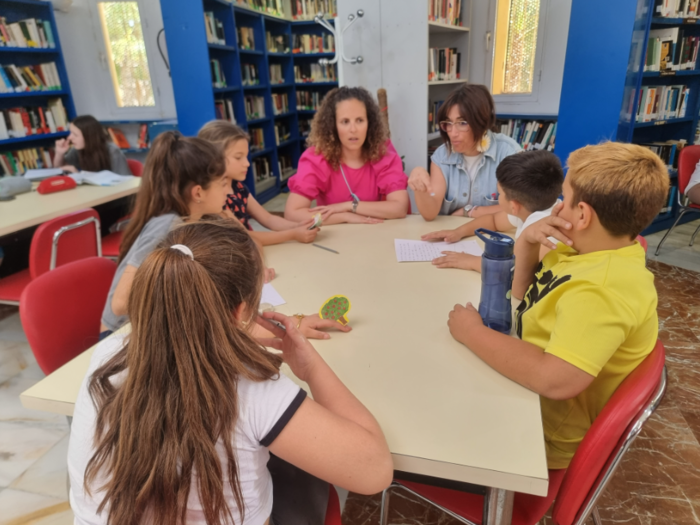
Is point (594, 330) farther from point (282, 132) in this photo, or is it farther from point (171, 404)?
point (282, 132)

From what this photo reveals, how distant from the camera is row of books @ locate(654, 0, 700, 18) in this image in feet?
11.2

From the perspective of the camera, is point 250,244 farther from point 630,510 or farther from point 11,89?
point 11,89

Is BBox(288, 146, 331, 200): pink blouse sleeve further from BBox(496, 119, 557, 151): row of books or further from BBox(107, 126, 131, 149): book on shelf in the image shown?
BBox(107, 126, 131, 149): book on shelf

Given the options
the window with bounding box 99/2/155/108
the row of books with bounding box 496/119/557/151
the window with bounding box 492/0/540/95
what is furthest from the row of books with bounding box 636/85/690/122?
the window with bounding box 99/2/155/108

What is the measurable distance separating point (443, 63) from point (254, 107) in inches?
98.0

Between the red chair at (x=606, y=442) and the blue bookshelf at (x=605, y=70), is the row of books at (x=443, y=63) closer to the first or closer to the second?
the blue bookshelf at (x=605, y=70)

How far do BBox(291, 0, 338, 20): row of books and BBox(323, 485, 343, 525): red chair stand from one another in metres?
5.95

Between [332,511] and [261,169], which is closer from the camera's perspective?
[332,511]

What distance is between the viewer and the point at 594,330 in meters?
0.81

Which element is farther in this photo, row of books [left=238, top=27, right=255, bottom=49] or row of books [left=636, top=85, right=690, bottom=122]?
row of books [left=238, top=27, right=255, bottom=49]

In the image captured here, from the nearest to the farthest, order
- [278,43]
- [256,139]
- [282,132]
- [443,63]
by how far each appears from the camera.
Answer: [443,63], [256,139], [278,43], [282,132]

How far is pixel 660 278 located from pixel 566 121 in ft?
4.35

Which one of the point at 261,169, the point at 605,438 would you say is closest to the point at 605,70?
the point at 605,438

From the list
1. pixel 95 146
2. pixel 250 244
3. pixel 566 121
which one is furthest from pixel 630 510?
pixel 95 146
